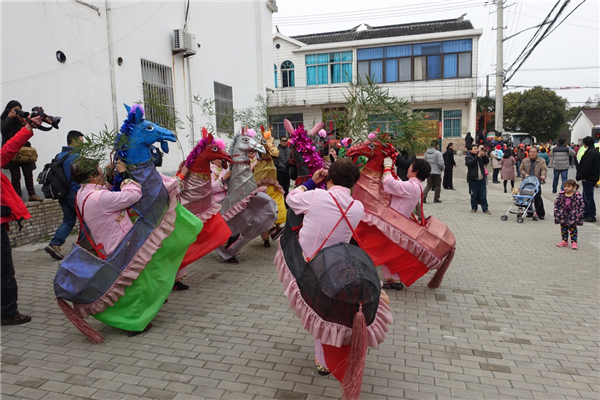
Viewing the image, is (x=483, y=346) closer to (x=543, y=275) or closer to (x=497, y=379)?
(x=497, y=379)

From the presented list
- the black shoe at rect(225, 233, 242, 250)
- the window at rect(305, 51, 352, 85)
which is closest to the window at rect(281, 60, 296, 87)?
the window at rect(305, 51, 352, 85)

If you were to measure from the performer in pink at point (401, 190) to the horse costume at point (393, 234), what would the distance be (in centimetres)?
10

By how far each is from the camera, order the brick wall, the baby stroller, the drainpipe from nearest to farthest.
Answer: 1. the brick wall
2. the drainpipe
3. the baby stroller

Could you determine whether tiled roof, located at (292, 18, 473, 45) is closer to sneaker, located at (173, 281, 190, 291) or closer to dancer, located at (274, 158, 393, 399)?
sneaker, located at (173, 281, 190, 291)

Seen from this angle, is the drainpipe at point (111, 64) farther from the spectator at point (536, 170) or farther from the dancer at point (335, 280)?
the spectator at point (536, 170)

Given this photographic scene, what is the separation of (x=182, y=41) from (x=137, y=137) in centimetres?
824

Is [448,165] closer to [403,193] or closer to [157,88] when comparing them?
[157,88]

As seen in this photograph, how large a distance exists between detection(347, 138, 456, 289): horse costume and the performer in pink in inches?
4.1

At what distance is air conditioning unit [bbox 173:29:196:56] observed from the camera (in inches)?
451

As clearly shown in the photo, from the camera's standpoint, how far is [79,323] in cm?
384

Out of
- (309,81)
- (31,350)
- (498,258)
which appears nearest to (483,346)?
(498,258)

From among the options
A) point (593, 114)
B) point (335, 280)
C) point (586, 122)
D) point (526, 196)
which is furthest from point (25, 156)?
point (586, 122)

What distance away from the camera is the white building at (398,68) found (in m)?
24.9

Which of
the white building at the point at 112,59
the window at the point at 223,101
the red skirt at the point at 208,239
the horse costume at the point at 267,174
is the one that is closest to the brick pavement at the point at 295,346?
the red skirt at the point at 208,239
